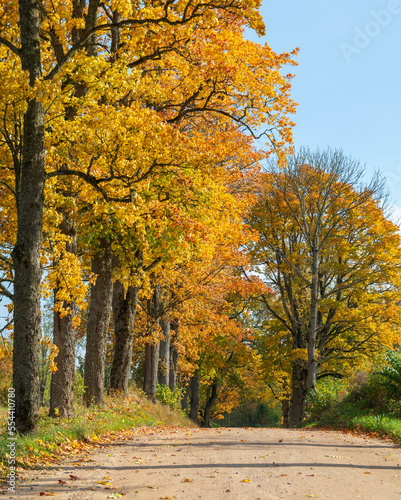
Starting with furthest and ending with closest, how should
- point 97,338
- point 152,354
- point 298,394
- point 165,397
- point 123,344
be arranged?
point 298,394 → point 165,397 → point 152,354 → point 123,344 → point 97,338

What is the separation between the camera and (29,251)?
8.53m

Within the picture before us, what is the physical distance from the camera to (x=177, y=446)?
9.83 meters

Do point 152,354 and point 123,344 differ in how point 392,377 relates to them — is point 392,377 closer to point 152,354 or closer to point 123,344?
point 123,344

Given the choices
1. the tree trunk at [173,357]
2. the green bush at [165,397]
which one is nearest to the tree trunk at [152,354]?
the green bush at [165,397]

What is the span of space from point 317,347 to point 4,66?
21186mm

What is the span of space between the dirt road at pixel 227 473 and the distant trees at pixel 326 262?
40.3 feet


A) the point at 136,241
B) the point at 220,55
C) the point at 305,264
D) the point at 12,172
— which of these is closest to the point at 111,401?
the point at 136,241

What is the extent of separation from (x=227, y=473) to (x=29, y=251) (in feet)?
16.5

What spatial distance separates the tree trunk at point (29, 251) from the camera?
27.2ft

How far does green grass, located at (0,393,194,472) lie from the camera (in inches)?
293

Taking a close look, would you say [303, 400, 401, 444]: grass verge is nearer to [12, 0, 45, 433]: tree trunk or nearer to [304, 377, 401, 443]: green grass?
[304, 377, 401, 443]: green grass

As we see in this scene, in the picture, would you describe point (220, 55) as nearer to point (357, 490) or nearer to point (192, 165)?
point (192, 165)

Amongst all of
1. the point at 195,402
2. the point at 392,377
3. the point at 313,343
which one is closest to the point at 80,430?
the point at 392,377

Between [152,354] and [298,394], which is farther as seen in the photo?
[298,394]
